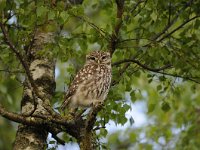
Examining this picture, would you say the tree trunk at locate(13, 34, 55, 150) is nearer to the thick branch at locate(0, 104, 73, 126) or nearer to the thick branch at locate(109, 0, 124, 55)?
the thick branch at locate(0, 104, 73, 126)

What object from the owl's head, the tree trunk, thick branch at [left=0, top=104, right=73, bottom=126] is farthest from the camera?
the owl's head

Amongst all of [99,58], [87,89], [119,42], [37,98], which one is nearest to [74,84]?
[87,89]

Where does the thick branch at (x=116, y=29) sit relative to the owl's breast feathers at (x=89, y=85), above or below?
above

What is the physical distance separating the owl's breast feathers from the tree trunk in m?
0.26

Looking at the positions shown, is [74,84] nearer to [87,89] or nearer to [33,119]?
[87,89]

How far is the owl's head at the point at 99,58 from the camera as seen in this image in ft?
19.5

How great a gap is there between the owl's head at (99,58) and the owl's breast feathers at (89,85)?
13 cm

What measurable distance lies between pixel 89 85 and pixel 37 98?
497 mm

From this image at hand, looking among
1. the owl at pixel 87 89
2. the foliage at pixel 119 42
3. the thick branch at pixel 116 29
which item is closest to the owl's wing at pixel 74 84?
the owl at pixel 87 89

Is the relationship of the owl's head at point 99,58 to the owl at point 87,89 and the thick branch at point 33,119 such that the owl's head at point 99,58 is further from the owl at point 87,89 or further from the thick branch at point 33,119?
the thick branch at point 33,119

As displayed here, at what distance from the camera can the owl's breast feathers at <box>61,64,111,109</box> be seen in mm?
5715

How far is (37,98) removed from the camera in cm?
573

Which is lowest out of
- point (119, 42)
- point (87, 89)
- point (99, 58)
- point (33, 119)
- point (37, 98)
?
point (33, 119)

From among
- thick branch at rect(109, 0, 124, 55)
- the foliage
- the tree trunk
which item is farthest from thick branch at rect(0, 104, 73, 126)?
thick branch at rect(109, 0, 124, 55)
